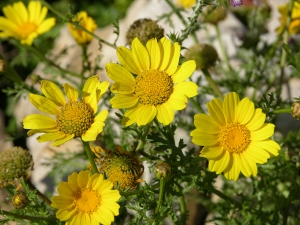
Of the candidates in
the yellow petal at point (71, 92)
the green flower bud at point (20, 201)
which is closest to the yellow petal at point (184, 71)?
the yellow petal at point (71, 92)

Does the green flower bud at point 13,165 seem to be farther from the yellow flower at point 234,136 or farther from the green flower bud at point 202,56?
the green flower bud at point 202,56

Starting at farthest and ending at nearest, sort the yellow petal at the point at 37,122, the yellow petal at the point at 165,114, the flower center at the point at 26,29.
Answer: the flower center at the point at 26,29
the yellow petal at the point at 37,122
the yellow petal at the point at 165,114

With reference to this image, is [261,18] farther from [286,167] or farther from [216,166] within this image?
[216,166]

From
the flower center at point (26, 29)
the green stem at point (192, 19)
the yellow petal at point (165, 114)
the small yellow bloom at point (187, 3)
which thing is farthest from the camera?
the small yellow bloom at point (187, 3)

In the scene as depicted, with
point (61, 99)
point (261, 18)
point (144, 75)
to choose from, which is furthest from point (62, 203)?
point (261, 18)

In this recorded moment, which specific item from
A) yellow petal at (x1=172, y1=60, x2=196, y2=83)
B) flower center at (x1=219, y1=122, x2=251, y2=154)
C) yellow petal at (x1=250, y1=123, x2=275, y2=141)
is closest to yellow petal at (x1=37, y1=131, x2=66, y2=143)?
yellow petal at (x1=172, y1=60, x2=196, y2=83)

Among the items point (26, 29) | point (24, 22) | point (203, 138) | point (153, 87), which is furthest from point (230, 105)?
point (24, 22)

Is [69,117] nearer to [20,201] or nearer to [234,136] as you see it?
[20,201]
